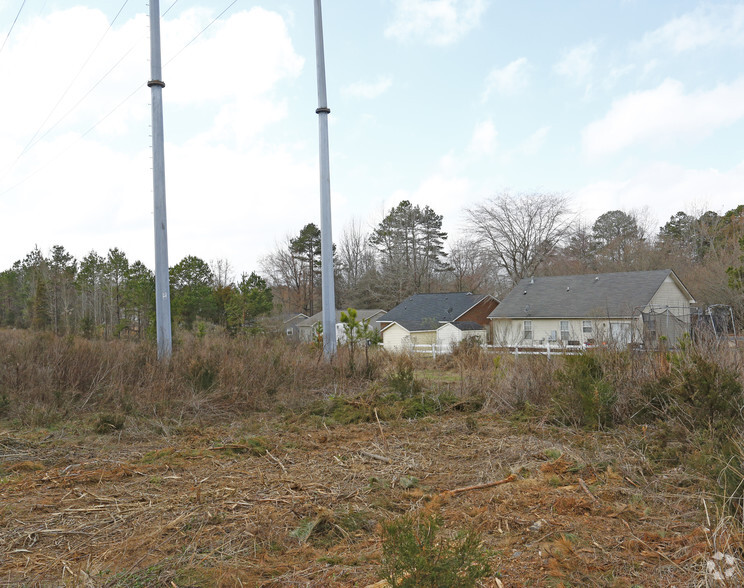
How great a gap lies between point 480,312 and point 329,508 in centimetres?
3171

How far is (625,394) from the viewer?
6805mm

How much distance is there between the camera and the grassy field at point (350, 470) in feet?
9.86

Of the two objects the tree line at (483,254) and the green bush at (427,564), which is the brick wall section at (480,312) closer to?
the tree line at (483,254)

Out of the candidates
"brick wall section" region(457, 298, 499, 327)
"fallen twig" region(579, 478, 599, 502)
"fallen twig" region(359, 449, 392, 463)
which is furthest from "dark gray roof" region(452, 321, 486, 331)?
"fallen twig" region(579, 478, 599, 502)

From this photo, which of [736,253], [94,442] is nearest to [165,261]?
[94,442]

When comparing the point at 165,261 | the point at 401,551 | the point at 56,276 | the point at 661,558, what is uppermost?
the point at 56,276

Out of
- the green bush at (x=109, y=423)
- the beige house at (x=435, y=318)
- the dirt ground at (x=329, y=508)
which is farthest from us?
the beige house at (x=435, y=318)

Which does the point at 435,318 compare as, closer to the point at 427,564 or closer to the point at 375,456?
the point at 375,456

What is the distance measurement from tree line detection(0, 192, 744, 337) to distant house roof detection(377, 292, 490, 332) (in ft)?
28.0

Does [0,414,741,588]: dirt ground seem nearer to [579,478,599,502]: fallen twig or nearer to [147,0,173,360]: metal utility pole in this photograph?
[579,478,599,502]: fallen twig

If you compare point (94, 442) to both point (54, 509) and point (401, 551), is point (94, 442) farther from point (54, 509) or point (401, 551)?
point (401, 551)

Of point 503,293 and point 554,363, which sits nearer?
point 554,363

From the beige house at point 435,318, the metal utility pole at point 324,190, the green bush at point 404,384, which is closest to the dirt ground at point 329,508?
the green bush at point 404,384

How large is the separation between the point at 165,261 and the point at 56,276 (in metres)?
37.1
